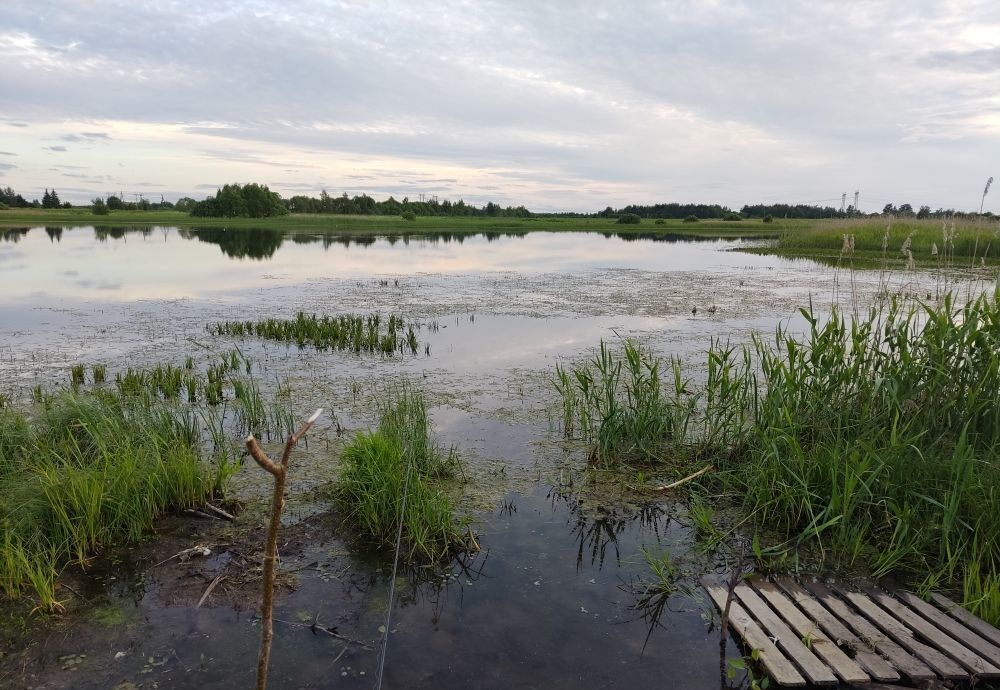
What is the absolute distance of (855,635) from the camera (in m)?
3.70

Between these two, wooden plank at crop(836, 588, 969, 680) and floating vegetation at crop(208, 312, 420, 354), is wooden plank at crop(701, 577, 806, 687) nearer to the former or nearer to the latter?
wooden plank at crop(836, 588, 969, 680)

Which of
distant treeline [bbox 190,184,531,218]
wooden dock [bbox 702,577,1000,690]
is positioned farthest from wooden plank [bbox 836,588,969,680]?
distant treeline [bbox 190,184,531,218]

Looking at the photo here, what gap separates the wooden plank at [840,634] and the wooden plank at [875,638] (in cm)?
4

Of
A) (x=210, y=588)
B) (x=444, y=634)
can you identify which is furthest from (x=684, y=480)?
(x=210, y=588)

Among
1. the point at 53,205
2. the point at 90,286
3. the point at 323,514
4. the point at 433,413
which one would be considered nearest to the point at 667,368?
the point at 433,413

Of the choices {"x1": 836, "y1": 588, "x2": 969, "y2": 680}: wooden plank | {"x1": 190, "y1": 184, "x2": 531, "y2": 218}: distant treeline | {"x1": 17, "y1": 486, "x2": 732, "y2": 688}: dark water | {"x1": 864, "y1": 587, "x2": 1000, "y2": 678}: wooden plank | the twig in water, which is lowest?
{"x1": 17, "y1": 486, "x2": 732, "y2": 688}: dark water

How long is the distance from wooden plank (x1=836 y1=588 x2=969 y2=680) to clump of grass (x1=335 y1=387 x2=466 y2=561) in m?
2.75

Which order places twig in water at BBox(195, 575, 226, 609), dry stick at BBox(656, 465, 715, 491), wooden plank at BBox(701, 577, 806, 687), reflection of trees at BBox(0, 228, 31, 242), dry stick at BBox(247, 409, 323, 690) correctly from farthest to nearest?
reflection of trees at BBox(0, 228, 31, 242) < dry stick at BBox(656, 465, 715, 491) < twig in water at BBox(195, 575, 226, 609) < wooden plank at BBox(701, 577, 806, 687) < dry stick at BBox(247, 409, 323, 690)

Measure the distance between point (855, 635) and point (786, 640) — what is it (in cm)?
48

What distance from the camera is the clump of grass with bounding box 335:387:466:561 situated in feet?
15.6

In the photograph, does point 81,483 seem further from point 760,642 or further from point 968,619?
point 968,619

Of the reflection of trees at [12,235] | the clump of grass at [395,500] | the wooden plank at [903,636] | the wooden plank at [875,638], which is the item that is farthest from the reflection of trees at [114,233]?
the wooden plank at [903,636]

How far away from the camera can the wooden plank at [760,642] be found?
331 cm

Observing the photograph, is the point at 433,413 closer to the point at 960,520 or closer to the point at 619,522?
the point at 619,522
